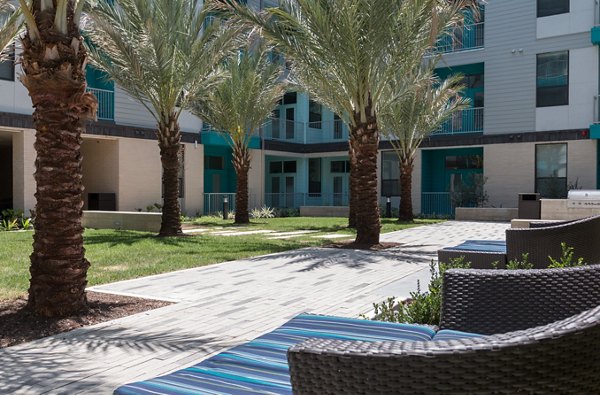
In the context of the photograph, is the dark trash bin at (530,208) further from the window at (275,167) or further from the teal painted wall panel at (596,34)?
the window at (275,167)

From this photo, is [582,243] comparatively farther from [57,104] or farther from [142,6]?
[142,6]

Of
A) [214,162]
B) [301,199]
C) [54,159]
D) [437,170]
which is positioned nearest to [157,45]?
[54,159]

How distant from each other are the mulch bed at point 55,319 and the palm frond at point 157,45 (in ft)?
29.9

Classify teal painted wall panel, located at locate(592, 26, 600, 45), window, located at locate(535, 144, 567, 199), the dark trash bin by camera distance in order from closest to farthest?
the dark trash bin → teal painted wall panel, located at locate(592, 26, 600, 45) → window, located at locate(535, 144, 567, 199)

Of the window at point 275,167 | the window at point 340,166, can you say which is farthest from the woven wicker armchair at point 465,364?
the window at point 275,167

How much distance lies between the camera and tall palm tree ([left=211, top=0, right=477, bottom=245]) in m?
11.5

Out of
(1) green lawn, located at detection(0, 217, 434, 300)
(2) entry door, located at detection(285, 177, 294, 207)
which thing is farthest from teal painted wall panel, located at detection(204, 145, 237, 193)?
(1) green lawn, located at detection(0, 217, 434, 300)

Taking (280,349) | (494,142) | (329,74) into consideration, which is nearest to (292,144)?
(494,142)

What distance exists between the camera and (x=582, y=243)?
5.93 meters

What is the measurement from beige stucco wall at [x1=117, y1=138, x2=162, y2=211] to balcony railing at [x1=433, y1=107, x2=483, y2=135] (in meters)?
14.3

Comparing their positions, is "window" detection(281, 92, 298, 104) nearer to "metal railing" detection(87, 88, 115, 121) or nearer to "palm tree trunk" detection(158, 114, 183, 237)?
"metal railing" detection(87, 88, 115, 121)

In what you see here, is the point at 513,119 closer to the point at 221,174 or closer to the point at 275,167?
the point at 275,167

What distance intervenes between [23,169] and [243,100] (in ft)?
27.5

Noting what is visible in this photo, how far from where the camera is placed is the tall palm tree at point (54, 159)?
5.65 meters
